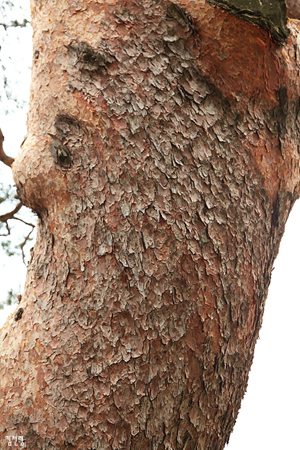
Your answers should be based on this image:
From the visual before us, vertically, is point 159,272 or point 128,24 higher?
point 128,24

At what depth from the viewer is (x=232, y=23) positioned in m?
0.92

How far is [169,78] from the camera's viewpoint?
0.93 m

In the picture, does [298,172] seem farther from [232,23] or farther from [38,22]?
[38,22]

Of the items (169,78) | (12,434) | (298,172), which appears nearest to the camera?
(12,434)

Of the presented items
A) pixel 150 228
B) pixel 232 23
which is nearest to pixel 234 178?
pixel 150 228

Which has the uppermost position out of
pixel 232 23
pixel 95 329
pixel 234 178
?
pixel 232 23

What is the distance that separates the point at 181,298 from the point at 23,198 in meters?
0.43

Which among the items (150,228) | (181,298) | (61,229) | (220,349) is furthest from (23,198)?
(220,349)

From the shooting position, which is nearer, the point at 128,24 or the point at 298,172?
the point at 128,24

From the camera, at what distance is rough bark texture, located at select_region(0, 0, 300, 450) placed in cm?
82

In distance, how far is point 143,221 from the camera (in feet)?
2.83

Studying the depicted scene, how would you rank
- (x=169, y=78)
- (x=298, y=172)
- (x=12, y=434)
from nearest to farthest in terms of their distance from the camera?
1. (x=12, y=434)
2. (x=169, y=78)
3. (x=298, y=172)

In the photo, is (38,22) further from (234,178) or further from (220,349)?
(220,349)

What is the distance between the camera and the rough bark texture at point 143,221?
0.82 metres
